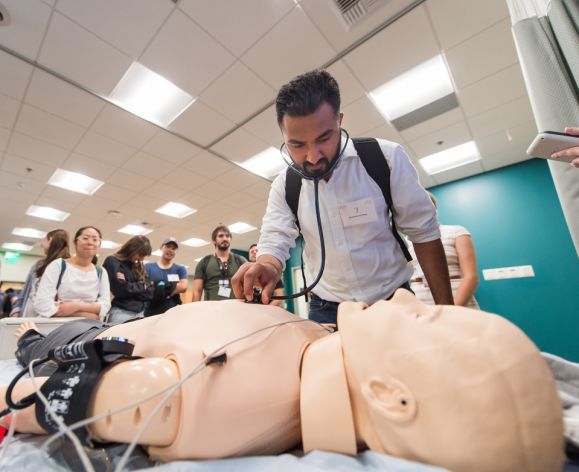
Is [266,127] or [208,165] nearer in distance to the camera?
[266,127]

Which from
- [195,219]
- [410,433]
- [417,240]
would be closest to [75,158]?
[195,219]

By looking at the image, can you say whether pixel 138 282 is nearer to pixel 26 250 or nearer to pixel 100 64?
pixel 100 64

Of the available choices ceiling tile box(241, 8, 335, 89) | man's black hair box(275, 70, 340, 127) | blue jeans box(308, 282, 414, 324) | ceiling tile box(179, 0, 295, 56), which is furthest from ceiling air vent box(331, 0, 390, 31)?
blue jeans box(308, 282, 414, 324)

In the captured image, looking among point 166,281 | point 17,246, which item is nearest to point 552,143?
point 166,281

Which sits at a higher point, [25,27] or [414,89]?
[25,27]

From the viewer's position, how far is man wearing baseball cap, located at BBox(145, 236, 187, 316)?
242 cm

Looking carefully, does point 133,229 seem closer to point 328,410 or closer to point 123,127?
point 123,127

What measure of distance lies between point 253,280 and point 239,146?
286 centimetres

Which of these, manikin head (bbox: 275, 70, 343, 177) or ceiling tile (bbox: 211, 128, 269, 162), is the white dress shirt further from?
ceiling tile (bbox: 211, 128, 269, 162)

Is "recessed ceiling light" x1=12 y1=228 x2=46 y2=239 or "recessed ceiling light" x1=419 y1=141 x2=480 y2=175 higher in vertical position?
"recessed ceiling light" x1=12 y1=228 x2=46 y2=239

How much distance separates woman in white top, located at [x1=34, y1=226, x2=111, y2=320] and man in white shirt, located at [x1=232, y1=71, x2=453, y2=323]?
162cm

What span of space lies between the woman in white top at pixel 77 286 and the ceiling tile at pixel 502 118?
3.87 metres

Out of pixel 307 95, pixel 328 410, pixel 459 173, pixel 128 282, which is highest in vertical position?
pixel 459 173

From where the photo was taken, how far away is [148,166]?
11.8 ft
